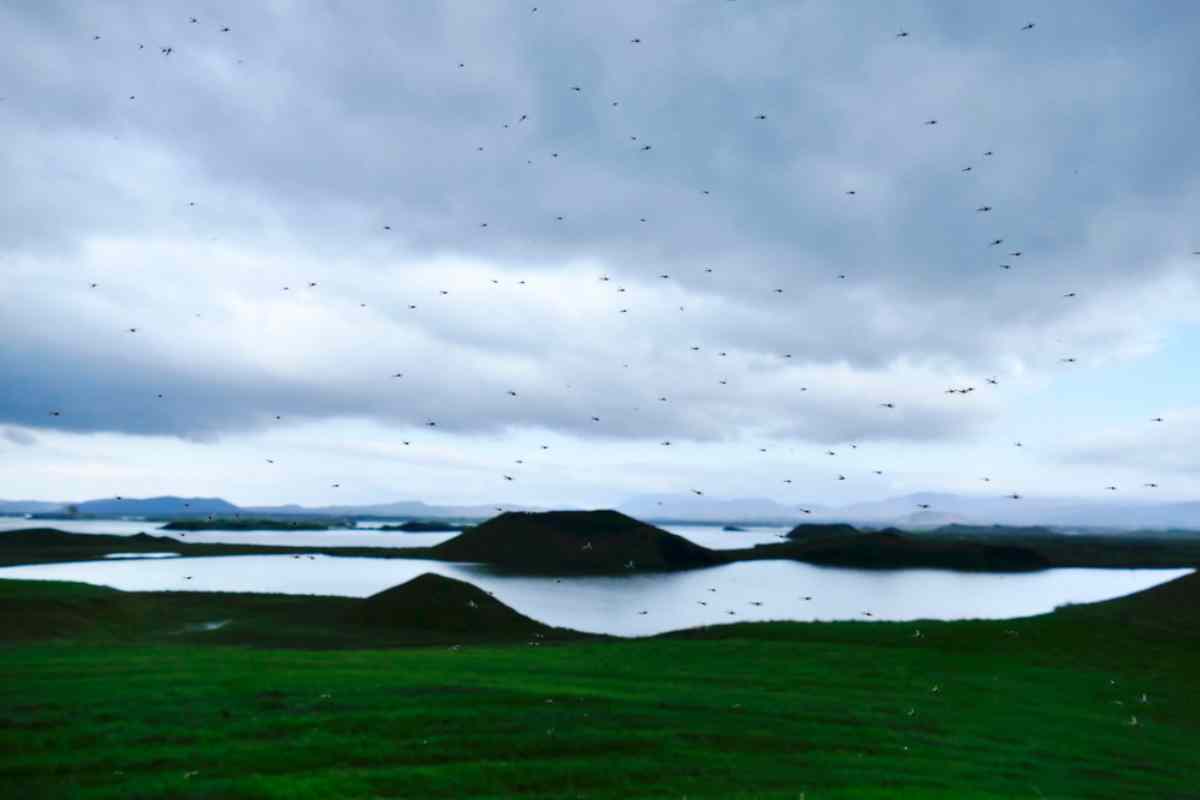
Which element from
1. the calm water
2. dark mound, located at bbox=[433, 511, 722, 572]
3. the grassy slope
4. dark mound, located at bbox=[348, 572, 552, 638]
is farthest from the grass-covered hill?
dark mound, located at bbox=[433, 511, 722, 572]

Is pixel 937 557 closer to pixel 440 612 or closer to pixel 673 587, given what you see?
pixel 673 587

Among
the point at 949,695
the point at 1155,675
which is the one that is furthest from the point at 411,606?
the point at 1155,675

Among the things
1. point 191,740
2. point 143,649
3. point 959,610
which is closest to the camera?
point 191,740

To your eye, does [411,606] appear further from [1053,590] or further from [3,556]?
[3,556]

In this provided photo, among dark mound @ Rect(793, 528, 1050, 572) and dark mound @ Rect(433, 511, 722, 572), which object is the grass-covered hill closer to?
dark mound @ Rect(433, 511, 722, 572)

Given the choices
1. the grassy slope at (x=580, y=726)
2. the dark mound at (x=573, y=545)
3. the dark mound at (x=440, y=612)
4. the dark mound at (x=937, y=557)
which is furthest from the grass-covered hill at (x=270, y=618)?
the dark mound at (x=937, y=557)

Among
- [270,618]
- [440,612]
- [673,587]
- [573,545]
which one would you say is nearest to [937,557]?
[573,545]
